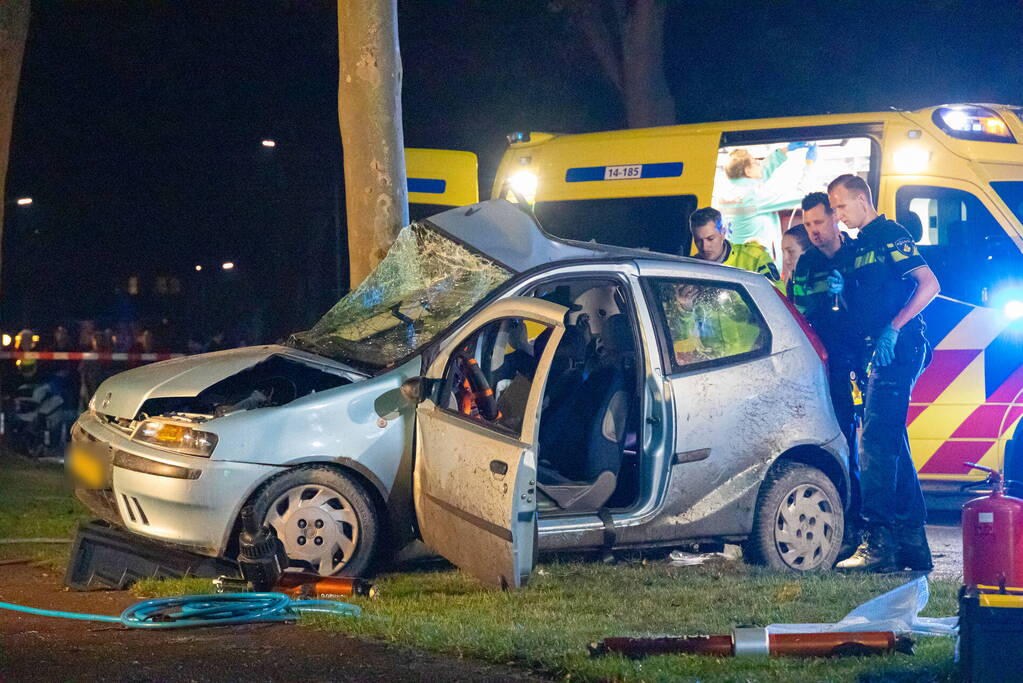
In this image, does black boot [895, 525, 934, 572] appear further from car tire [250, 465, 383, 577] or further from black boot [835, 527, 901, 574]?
car tire [250, 465, 383, 577]

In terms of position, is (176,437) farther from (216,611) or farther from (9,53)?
(9,53)

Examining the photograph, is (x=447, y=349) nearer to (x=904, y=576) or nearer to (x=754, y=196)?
(x=904, y=576)

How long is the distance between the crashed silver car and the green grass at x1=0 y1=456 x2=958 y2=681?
230mm

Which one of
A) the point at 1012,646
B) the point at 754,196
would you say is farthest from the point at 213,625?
the point at 754,196

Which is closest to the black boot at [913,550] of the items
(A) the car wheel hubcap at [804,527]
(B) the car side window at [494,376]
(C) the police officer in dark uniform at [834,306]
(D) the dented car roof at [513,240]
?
(C) the police officer in dark uniform at [834,306]

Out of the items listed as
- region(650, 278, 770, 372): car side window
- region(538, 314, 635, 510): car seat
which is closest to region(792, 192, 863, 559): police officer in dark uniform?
region(650, 278, 770, 372): car side window

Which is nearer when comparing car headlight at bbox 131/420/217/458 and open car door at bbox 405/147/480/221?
car headlight at bbox 131/420/217/458

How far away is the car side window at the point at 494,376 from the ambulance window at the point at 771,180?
343 centimetres

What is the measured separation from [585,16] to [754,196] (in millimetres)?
11800

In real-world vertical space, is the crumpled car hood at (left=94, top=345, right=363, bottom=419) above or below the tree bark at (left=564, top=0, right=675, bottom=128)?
below

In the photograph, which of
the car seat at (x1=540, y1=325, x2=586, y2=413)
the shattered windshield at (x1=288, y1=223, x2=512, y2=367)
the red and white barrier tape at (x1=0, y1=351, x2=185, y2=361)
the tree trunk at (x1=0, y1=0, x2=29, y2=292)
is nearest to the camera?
the shattered windshield at (x1=288, y1=223, x2=512, y2=367)

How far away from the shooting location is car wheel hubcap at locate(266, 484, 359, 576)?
652cm

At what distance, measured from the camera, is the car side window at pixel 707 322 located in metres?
7.25

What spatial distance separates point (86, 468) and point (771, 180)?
5.61 meters
